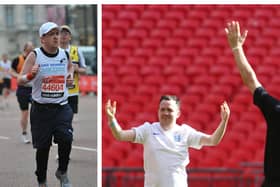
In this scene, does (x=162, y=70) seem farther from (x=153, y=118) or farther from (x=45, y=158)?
(x=45, y=158)

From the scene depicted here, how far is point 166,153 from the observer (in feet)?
10.7

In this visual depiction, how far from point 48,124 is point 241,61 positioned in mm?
1294

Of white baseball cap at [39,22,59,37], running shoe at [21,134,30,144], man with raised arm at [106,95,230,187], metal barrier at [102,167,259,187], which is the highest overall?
white baseball cap at [39,22,59,37]

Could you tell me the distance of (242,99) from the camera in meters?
6.00

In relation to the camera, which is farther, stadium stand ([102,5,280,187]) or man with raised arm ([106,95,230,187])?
stadium stand ([102,5,280,187])

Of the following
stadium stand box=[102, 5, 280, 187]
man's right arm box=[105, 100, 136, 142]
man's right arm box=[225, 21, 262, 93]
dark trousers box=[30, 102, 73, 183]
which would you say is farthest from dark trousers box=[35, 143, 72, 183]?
stadium stand box=[102, 5, 280, 187]

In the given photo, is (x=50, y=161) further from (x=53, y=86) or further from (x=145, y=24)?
(x=145, y=24)

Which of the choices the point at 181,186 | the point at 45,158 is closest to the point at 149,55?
the point at 45,158

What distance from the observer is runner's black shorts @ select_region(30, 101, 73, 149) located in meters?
3.70

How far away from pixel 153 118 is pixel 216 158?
0.64 m

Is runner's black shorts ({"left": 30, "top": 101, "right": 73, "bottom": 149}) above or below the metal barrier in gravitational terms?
above

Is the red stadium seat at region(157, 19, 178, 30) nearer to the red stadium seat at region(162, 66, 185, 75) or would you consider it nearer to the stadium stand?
the stadium stand

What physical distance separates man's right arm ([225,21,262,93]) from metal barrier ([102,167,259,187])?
218 centimetres

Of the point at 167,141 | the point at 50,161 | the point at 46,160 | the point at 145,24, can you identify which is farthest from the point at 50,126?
the point at 145,24
